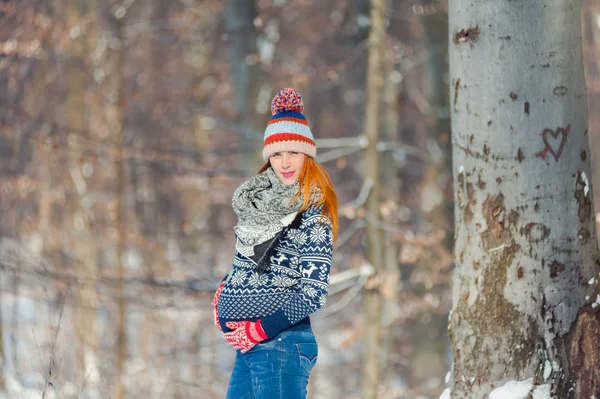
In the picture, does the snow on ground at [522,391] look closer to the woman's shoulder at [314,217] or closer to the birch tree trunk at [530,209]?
the birch tree trunk at [530,209]

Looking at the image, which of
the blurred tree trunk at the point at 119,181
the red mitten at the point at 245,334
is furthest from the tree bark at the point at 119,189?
the red mitten at the point at 245,334

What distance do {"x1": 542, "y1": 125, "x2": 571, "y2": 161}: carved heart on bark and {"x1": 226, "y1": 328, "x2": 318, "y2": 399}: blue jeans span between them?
1328mm

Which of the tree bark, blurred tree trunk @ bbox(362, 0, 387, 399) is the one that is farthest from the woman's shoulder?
the tree bark

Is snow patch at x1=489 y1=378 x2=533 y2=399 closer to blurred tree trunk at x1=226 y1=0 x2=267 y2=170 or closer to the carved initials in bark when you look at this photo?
the carved initials in bark

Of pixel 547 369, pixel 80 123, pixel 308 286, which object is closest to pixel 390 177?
pixel 80 123

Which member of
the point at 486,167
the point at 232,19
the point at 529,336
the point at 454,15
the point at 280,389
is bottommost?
the point at 280,389

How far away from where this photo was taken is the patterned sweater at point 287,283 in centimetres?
341

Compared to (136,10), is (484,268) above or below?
below

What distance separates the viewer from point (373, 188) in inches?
372

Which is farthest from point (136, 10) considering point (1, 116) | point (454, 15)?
point (454, 15)

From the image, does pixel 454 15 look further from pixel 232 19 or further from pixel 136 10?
pixel 136 10

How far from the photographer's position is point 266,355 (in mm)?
3459

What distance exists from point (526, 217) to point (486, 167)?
28 cm

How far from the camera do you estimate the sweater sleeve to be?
11.2 ft
